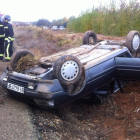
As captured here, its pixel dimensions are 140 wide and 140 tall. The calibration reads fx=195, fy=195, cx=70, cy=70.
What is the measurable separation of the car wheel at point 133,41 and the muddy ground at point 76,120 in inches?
42.4

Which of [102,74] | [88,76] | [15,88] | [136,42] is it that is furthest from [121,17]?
[15,88]

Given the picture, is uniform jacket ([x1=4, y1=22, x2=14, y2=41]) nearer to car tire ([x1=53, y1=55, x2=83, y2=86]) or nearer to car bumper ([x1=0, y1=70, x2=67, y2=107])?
car bumper ([x1=0, y1=70, x2=67, y2=107])

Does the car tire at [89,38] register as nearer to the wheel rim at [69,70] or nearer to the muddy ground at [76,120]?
the muddy ground at [76,120]

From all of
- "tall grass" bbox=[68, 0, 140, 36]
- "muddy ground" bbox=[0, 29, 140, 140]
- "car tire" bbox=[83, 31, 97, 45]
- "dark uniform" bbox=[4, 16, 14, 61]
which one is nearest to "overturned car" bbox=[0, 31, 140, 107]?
"muddy ground" bbox=[0, 29, 140, 140]

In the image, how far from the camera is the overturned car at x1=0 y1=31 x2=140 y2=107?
126 inches

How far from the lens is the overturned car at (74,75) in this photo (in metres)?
3.20

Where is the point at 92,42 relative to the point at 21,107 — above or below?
above

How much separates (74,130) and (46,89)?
0.84m

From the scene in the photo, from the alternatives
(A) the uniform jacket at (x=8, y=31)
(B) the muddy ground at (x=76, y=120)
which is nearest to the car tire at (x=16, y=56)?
(B) the muddy ground at (x=76, y=120)

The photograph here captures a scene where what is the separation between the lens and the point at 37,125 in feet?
10.2

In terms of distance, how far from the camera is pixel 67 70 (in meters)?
3.26

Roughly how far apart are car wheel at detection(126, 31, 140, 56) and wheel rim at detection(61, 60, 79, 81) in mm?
1893

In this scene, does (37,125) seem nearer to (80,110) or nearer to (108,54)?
(80,110)

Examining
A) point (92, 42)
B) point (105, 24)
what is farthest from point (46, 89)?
point (105, 24)
